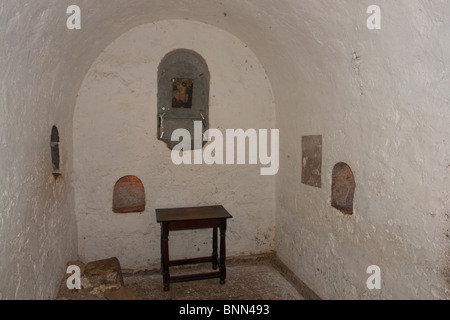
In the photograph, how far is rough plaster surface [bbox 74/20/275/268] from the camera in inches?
155

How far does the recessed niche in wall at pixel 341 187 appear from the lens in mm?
3084

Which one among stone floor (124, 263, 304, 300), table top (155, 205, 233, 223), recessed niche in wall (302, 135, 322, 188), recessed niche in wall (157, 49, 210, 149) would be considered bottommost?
stone floor (124, 263, 304, 300)

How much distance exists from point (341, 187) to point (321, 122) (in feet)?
A: 2.08

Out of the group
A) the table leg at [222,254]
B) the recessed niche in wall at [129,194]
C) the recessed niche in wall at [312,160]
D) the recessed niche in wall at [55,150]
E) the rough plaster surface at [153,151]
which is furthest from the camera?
the recessed niche in wall at [129,194]

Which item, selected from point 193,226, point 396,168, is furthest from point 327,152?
point 193,226

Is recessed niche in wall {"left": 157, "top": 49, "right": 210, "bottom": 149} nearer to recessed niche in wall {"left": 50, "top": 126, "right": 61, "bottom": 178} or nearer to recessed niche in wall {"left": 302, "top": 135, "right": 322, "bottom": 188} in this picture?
recessed niche in wall {"left": 50, "top": 126, "right": 61, "bottom": 178}

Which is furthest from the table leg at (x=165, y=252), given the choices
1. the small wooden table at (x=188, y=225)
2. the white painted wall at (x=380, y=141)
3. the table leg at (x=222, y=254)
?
the white painted wall at (x=380, y=141)

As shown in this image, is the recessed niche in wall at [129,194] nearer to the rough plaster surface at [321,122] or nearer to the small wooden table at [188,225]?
the small wooden table at [188,225]

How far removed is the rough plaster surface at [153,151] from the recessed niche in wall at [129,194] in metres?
0.14

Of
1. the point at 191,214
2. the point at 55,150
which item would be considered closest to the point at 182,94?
the point at 191,214

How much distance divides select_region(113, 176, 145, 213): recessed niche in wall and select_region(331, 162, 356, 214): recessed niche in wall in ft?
7.45

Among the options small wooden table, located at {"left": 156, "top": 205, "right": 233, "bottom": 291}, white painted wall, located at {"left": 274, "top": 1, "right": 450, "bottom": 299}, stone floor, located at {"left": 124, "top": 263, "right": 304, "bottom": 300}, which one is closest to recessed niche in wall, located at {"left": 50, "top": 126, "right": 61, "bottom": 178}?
small wooden table, located at {"left": 156, "top": 205, "right": 233, "bottom": 291}

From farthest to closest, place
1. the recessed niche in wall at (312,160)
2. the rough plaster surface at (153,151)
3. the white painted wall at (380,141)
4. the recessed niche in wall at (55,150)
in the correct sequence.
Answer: the rough plaster surface at (153,151) → the recessed niche in wall at (312,160) → the recessed niche in wall at (55,150) → the white painted wall at (380,141)

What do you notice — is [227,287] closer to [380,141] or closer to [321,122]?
[321,122]
